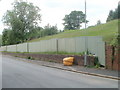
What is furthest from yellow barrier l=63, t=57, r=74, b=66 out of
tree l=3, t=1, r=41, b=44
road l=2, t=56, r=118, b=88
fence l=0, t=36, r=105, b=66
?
tree l=3, t=1, r=41, b=44

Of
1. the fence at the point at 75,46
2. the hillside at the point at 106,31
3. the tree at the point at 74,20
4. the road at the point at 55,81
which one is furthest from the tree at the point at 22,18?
the road at the point at 55,81

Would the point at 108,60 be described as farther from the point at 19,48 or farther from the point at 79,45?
the point at 19,48

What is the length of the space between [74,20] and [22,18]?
49.1m

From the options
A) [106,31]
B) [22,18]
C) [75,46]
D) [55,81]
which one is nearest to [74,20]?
[22,18]

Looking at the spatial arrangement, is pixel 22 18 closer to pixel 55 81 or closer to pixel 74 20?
pixel 74 20

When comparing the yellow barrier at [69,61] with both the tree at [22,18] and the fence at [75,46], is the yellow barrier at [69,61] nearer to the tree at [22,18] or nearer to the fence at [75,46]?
the fence at [75,46]

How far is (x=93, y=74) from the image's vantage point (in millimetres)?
12969

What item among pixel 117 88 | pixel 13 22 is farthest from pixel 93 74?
pixel 13 22

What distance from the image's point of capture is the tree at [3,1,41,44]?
6531cm

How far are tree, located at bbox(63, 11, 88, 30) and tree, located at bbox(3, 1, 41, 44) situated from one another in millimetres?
43979

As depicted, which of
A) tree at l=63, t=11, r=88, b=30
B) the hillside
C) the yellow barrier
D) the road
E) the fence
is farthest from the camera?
tree at l=63, t=11, r=88, b=30

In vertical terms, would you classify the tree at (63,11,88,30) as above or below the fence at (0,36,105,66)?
above

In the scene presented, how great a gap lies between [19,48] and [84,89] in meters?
36.8

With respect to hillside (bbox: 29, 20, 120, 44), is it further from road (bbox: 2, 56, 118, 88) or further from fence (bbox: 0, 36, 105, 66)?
road (bbox: 2, 56, 118, 88)
